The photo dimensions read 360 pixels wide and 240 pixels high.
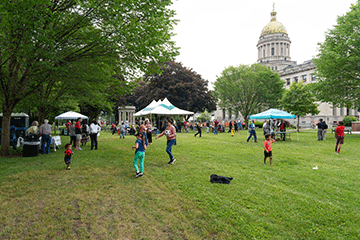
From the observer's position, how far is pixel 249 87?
48.6 m

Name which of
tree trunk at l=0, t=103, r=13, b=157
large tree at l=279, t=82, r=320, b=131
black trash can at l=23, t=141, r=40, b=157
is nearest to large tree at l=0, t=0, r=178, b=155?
tree trunk at l=0, t=103, r=13, b=157

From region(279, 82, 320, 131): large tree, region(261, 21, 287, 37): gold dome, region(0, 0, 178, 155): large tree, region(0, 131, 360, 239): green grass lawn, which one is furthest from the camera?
region(261, 21, 287, 37): gold dome

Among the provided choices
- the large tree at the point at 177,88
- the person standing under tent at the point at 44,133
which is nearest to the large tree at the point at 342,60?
the large tree at the point at 177,88

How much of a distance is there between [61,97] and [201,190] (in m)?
13.6

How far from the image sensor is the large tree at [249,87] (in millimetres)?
47250

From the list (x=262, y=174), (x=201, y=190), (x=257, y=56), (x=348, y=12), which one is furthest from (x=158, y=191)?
(x=257, y=56)

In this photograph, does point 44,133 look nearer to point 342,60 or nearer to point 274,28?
point 342,60

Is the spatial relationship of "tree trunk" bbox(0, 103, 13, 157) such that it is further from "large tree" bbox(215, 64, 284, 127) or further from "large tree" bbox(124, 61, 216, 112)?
"large tree" bbox(215, 64, 284, 127)

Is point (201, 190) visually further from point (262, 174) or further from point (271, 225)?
point (262, 174)

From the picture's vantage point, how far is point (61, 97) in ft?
50.9

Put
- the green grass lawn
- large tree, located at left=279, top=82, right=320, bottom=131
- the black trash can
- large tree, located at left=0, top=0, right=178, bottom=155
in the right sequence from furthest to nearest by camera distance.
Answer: large tree, located at left=279, top=82, right=320, bottom=131
the black trash can
large tree, located at left=0, top=0, right=178, bottom=155
the green grass lawn

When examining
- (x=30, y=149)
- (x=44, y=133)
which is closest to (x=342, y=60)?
(x=44, y=133)

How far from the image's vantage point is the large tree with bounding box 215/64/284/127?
155 ft

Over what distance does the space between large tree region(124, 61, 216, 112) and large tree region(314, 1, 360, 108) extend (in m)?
22.4
